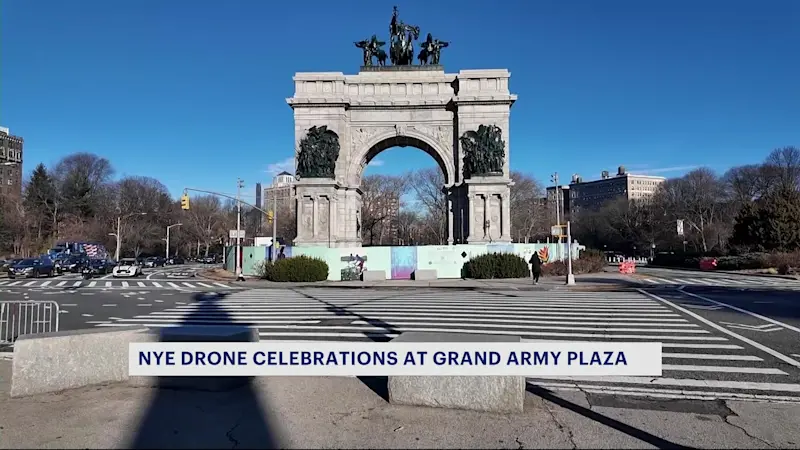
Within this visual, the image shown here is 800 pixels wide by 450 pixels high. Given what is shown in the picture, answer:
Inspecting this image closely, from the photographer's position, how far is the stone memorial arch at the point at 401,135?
39.9 metres

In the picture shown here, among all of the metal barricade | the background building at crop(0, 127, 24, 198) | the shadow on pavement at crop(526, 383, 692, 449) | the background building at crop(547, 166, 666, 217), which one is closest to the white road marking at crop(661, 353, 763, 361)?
the shadow on pavement at crop(526, 383, 692, 449)

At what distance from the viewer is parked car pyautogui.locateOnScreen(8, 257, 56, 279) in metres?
37.5

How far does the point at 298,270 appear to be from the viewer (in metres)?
31.6

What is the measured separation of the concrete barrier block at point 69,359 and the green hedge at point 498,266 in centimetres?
2766

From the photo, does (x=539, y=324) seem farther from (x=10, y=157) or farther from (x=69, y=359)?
(x=10, y=157)

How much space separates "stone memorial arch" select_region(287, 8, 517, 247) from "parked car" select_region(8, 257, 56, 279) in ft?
61.2

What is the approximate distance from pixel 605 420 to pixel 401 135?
1517 inches

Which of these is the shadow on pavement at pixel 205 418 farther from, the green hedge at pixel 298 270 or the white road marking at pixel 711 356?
the green hedge at pixel 298 270

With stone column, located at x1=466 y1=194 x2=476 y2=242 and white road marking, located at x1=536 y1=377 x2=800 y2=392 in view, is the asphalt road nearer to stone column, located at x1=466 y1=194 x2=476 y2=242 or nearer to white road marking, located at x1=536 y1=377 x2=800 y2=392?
white road marking, located at x1=536 y1=377 x2=800 y2=392

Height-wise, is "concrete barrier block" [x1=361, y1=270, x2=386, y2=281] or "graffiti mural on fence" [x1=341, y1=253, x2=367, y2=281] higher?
"graffiti mural on fence" [x1=341, y1=253, x2=367, y2=281]

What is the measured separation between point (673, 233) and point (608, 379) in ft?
271

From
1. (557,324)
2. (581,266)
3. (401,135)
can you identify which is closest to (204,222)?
(401,135)

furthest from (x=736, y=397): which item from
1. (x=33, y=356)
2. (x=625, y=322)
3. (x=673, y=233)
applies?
(x=673, y=233)

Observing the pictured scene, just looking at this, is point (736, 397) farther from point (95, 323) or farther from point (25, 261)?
point (25, 261)
